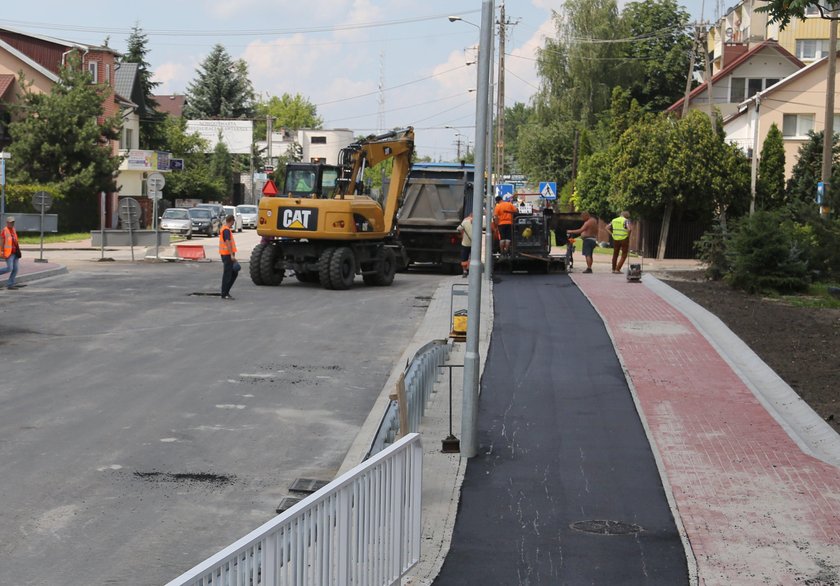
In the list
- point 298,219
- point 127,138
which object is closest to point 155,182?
point 298,219

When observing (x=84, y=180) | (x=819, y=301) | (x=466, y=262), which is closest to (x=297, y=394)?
(x=819, y=301)

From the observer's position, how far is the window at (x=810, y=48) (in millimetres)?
80875

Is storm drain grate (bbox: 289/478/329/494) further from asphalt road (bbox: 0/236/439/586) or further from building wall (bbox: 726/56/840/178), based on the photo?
building wall (bbox: 726/56/840/178)

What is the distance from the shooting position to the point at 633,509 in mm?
9859

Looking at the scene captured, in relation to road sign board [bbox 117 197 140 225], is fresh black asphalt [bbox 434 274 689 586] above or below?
below

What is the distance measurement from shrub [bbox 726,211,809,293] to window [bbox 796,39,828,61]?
191 feet

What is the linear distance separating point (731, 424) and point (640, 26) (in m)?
78.1

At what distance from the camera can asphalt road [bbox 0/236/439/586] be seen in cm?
898

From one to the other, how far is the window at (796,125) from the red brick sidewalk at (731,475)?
41.3 metres

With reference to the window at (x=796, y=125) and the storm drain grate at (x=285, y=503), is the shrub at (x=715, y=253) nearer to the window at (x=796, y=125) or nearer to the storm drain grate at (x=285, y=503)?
the storm drain grate at (x=285, y=503)

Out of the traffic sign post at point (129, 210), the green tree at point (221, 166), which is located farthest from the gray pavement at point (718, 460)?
the green tree at point (221, 166)

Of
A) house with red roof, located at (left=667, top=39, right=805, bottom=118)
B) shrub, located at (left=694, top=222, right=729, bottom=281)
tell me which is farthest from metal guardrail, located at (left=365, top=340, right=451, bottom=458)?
house with red roof, located at (left=667, top=39, right=805, bottom=118)

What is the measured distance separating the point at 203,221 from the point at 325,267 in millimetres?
36403

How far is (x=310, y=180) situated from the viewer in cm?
3319
